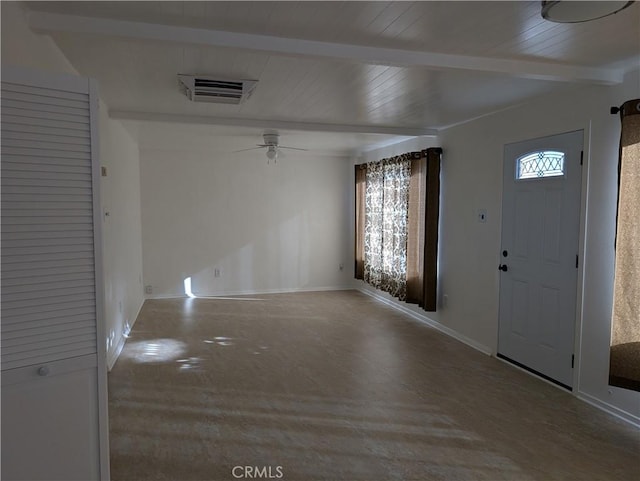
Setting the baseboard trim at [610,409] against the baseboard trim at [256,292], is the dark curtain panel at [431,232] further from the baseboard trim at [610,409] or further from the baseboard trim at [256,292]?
the baseboard trim at [256,292]

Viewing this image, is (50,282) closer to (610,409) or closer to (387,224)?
(610,409)

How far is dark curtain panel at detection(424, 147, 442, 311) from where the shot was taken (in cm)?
521

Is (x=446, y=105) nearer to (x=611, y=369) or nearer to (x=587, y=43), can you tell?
(x=587, y=43)

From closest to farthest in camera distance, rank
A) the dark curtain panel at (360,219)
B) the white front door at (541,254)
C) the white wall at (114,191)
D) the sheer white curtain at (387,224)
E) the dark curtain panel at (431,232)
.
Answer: the white wall at (114,191)
the white front door at (541,254)
the dark curtain panel at (431,232)
the sheer white curtain at (387,224)
the dark curtain panel at (360,219)

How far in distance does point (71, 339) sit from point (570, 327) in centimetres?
345

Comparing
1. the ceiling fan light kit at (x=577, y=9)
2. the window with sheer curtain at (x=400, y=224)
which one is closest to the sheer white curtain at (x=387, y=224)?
the window with sheer curtain at (x=400, y=224)

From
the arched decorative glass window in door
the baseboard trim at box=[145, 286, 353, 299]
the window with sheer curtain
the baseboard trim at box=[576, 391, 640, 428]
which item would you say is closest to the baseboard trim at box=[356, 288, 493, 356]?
the window with sheer curtain

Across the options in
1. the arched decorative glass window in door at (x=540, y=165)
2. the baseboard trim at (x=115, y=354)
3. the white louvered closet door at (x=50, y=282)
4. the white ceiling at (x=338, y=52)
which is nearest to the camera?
the white louvered closet door at (x=50, y=282)

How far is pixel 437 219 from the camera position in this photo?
5.27 meters

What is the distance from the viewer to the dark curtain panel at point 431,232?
5215 millimetres

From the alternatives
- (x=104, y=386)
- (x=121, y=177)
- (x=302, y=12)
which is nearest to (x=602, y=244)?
(x=302, y=12)

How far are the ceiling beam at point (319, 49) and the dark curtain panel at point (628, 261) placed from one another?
0.43 metres

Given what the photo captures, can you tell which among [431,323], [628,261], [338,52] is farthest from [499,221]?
[338,52]

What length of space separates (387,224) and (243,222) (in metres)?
2.39
